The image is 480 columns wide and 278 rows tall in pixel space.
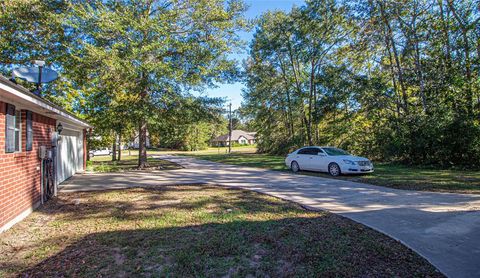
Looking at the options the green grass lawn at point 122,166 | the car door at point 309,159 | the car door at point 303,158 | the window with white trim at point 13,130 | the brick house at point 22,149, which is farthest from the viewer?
the green grass lawn at point 122,166

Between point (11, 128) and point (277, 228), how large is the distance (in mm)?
5615

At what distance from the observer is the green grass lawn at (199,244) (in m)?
3.33

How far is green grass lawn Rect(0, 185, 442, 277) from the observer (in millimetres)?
3326

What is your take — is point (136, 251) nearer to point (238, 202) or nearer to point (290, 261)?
point (290, 261)

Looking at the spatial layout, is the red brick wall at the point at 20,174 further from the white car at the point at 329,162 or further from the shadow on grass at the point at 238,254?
the white car at the point at 329,162

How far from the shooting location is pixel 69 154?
40.8 feet

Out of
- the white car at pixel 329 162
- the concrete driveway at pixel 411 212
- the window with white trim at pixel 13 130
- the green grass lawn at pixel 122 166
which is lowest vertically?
the concrete driveway at pixel 411 212

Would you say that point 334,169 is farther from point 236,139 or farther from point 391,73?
point 236,139

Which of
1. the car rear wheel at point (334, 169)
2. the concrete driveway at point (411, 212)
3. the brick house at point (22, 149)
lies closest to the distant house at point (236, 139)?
the car rear wheel at point (334, 169)

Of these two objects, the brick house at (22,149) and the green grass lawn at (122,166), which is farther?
the green grass lawn at (122,166)

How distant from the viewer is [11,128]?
5.30m

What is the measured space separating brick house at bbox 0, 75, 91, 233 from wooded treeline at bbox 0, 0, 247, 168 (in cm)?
554

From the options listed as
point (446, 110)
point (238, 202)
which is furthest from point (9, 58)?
point (446, 110)

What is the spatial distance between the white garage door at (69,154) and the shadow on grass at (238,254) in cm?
748
